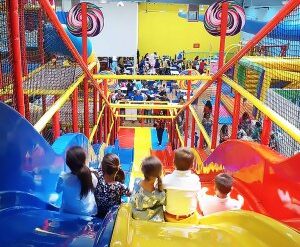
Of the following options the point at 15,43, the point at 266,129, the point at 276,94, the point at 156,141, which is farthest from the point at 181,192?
Answer: the point at 156,141

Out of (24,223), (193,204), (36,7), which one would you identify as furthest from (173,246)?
(36,7)

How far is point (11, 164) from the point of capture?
2.11 meters

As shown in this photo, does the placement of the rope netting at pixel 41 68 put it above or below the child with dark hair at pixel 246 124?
above

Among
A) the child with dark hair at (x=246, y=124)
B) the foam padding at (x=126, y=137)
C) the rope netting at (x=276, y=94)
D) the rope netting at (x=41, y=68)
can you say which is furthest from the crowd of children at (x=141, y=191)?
the foam padding at (x=126, y=137)

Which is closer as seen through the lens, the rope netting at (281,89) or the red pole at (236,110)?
the red pole at (236,110)

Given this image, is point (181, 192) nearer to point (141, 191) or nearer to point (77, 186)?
point (141, 191)

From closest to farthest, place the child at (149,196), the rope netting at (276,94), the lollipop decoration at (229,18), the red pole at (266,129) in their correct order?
1. the child at (149,196)
2. the red pole at (266,129)
3. the rope netting at (276,94)
4. the lollipop decoration at (229,18)

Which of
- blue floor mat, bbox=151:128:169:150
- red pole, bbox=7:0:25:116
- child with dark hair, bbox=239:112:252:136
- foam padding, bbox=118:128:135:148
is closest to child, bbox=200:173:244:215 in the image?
red pole, bbox=7:0:25:116

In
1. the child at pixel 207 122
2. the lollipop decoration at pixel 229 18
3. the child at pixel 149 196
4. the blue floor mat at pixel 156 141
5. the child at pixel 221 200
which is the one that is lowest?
the blue floor mat at pixel 156 141

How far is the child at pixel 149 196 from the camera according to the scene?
225 cm

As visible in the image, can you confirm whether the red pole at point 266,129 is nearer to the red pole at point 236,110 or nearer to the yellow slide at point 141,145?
the red pole at point 236,110

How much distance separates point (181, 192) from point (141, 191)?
9.7 inches

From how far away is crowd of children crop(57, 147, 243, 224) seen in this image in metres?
2.30

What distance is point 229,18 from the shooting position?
19.9 feet
